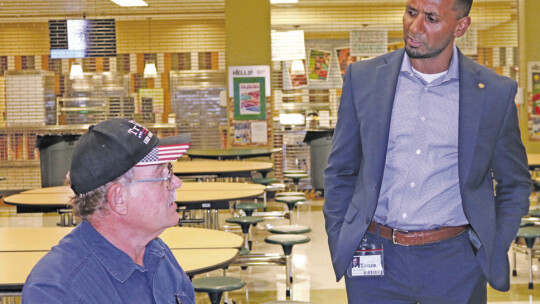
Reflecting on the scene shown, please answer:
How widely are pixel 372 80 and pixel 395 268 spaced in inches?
23.3

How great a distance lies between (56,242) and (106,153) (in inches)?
77.6

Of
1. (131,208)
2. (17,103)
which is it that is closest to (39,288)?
(131,208)

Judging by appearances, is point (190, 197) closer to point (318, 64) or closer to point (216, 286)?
point (216, 286)

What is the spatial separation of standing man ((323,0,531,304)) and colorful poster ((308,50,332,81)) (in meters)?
11.6

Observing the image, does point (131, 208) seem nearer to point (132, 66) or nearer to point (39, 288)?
point (39, 288)

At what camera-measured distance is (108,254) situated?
1.54 metres

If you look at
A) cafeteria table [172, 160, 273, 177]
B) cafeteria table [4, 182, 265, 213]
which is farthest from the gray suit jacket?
cafeteria table [172, 160, 273, 177]

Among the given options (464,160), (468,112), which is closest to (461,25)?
(468,112)

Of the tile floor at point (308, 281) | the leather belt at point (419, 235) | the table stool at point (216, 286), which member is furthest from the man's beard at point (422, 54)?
the tile floor at point (308, 281)

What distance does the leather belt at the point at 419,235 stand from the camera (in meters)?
2.18

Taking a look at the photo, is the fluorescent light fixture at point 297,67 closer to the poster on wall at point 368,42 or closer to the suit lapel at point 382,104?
the poster on wall at point 368,42

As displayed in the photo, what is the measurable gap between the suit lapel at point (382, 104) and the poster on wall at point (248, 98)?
7547 millimetres

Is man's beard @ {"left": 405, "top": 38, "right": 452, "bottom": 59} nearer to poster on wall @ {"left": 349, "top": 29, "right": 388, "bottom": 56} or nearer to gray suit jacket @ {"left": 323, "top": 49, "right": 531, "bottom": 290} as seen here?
gray suit jacket @ {"left": 323, "top": 49, "right": 531, "bottom": 290}

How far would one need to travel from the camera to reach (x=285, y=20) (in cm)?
1377
